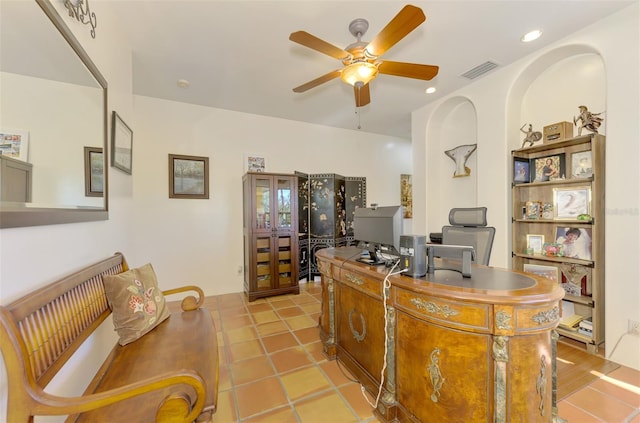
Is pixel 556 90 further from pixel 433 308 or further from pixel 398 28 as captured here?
pixel 433 308

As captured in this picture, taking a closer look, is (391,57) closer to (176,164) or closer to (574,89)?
(574,89)

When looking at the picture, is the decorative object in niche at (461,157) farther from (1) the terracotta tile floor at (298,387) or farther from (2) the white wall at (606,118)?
(1) the terracotta tile floor at (298,387)

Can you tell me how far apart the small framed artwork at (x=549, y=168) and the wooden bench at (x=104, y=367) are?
363cm

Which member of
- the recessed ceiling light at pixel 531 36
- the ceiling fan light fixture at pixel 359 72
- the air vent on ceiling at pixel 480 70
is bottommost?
the ceiling fan light fixture at pixel 359 72

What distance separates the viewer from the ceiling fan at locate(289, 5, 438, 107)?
1579 millimetres

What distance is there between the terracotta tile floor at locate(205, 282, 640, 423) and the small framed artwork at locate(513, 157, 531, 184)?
6.19ft

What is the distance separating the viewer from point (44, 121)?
105cm

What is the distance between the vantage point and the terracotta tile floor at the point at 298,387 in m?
1.62

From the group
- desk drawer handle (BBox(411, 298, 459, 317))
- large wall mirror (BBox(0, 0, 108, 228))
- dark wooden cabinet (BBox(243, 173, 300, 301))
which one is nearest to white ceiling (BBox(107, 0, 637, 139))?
large wall mirror (BBox(0, 0, 108, 228))

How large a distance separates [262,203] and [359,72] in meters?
2.40

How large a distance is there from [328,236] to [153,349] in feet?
11.0

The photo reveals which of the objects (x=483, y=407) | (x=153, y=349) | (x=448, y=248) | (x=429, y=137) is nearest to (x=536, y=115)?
(x=429, y=137)

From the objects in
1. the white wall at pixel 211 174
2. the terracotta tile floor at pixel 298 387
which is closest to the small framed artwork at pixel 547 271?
the terracotta tile floor at pixel 298 387

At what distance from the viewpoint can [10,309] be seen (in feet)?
2.74
